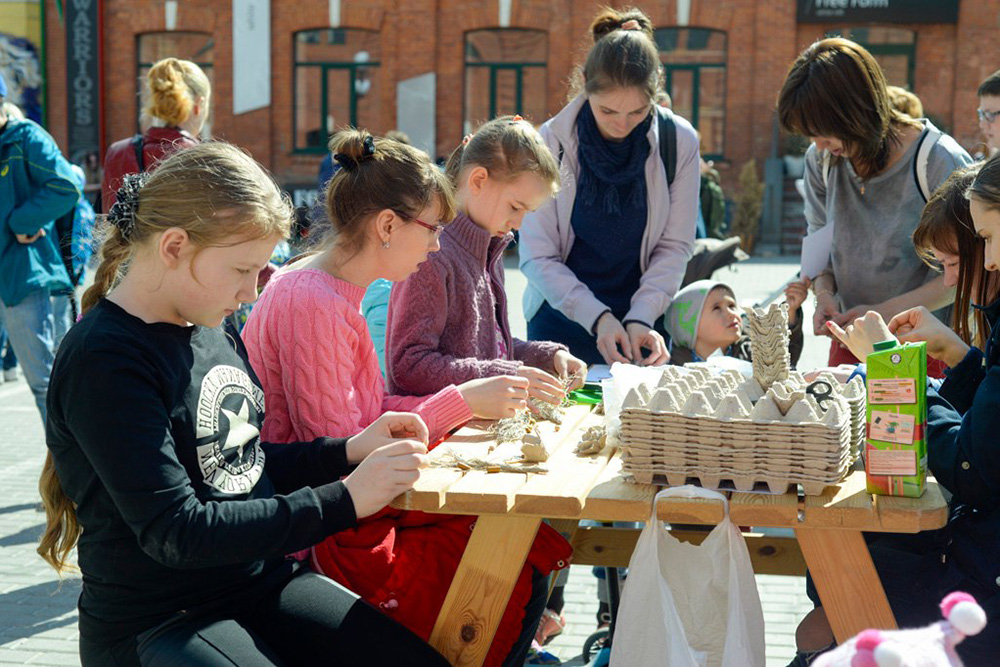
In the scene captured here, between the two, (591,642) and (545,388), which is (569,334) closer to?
(591,642)

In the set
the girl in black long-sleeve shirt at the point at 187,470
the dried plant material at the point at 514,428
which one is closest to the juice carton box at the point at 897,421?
the dried plant material at the point at 514,428

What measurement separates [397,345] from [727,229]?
59.8 ft

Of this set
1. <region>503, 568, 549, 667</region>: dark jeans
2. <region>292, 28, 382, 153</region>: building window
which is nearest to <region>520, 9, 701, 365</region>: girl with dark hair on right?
<region>503, 568, 549, 667</region>: dark jeans

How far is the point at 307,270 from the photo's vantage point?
2.78 meters

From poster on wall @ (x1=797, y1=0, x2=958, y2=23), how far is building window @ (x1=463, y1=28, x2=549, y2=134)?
4706 mm

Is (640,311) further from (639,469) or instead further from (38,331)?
(38,331)

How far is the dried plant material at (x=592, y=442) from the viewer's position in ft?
8.63

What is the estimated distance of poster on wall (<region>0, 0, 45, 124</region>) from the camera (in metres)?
22.8

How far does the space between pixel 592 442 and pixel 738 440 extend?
464 millimetres

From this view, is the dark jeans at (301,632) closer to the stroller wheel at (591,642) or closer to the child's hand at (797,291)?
the stroller wheel at (591,642)

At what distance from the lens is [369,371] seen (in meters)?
2.83

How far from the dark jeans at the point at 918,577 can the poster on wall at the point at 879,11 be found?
20.1 metres

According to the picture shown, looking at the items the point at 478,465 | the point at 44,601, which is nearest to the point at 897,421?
the point at 478,465

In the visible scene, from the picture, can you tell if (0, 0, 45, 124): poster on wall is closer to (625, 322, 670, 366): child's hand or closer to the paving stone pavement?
the paving stone pavement
